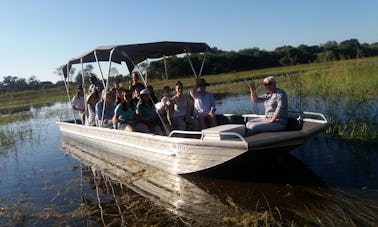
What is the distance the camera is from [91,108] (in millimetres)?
13289

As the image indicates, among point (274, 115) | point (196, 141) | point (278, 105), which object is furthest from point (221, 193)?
point (278, 105)

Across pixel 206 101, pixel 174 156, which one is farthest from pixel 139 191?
pixel 206 101

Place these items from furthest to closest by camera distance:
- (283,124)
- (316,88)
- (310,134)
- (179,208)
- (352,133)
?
(316,88)
(352,133)
(283,124)
(310,134)
(179,208)

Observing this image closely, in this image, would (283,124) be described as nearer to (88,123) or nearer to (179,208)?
(179,208)

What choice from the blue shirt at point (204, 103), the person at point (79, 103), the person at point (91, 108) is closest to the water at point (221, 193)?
the blue shirt at point (204, 103)

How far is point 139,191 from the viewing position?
8.26m

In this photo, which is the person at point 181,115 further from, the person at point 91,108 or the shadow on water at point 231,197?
the person at point 91,108

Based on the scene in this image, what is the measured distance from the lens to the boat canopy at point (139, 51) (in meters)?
9.48

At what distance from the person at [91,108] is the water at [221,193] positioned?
279cm

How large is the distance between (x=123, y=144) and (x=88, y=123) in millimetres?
3450

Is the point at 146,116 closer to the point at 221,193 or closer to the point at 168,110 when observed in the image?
the point at 168,110

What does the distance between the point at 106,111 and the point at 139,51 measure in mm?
2691

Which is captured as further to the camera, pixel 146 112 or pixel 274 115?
pixel 146 112

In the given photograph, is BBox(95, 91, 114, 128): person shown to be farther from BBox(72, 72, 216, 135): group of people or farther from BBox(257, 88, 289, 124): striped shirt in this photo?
BBox(257, 88, 289, 124): striped shirt
